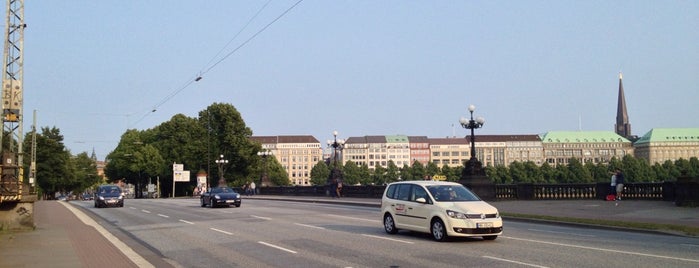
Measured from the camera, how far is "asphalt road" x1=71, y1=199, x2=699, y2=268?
40.9 ft

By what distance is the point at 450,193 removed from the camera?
55.4 ft

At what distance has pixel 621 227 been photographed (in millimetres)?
19781

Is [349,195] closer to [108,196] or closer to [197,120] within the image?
[108,196]

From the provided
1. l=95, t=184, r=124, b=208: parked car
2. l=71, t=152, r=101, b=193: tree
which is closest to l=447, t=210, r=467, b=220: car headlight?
l=95, t=184, r=124, b=208: parked car

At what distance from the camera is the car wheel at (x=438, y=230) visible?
16.0 metres

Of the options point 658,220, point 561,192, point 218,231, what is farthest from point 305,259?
point 561,192

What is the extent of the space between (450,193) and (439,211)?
39.7 inches

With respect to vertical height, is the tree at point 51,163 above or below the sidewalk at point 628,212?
above

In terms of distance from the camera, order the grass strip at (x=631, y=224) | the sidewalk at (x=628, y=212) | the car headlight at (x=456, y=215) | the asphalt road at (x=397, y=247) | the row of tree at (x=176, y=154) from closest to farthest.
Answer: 1. the asphalt road at (x=397, y=247)
2. the car headlight at (x=456, y=215)
3. the grass strip at (x=631, y=224)
4. the sidewalk at (x=628, y=212)
5. the row of tree at (x=176, y=154)

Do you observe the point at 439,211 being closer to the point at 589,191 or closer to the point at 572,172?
the point at 589,191

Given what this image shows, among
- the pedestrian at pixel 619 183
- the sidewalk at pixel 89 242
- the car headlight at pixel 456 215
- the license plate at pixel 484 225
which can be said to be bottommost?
the sidewalk at pixel 89 242

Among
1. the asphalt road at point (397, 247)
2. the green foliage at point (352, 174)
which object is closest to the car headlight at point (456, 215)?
the asphalt road at point (397, 247)

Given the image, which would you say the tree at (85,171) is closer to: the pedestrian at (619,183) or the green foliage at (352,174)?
the green foliage at (352,174)

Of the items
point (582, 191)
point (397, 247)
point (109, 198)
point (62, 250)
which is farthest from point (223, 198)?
point (397, 247)
